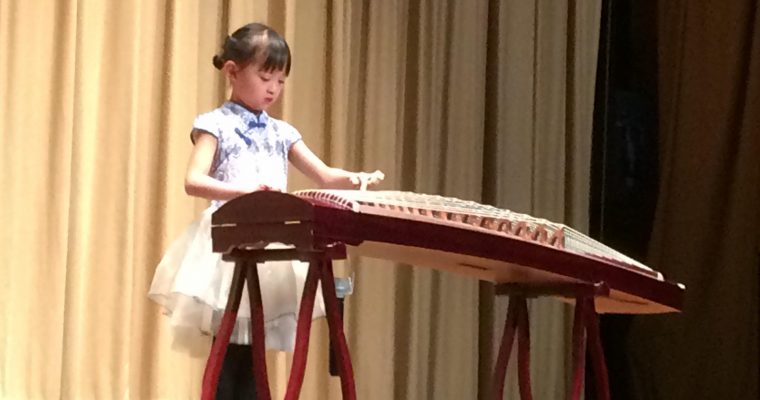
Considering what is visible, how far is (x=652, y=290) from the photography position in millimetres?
1705

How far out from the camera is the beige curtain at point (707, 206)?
3088mm

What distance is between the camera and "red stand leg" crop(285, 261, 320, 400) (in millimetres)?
1355

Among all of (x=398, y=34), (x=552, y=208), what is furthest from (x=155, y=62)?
(x=552, y=208)

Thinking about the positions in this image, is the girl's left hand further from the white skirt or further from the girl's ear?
the girl's ear

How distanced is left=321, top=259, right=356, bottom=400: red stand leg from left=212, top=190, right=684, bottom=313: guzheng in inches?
2.3

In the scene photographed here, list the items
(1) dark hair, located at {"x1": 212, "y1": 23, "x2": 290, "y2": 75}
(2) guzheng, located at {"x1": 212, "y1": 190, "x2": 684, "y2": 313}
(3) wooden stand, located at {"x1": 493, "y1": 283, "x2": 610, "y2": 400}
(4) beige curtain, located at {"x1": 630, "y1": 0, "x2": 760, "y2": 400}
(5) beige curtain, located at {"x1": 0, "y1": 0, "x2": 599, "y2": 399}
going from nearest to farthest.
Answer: (2) guzheng, located at {"x1": 212, "y1": 190, "x2": 684, "y2": 313}, (3) wooden stand, located at {"x1": 493, "y1": 283, "x2": 610, "y2": 400}, (1) dark hair, located at {"x1": 212, "y1": 23, "x2": 290, "y2": 75}, (5) beige curtain, located at {"x1": 0, "y1": 0, "x2": 599, "y2": 399}, (4) beige curtain, located at {"x1": 630, "y1": 0, "x2": 760, "y2": 400}

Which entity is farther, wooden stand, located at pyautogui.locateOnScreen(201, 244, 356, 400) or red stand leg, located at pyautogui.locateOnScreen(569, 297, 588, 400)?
red stand leg, located at pyautogui.locateOnScreen(569, 297, 588, 400)

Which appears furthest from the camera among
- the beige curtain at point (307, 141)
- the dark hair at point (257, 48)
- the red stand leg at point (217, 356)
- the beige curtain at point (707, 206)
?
the beige curtain at point (707, 206)

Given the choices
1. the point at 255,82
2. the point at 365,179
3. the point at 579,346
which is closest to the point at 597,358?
the point at 579,346

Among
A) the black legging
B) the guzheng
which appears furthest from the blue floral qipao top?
the guzheng

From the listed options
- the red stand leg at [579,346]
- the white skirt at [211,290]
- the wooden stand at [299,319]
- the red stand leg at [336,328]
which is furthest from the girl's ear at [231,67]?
the red stand leg at [579,346]

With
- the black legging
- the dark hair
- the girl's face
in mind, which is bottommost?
the black legging

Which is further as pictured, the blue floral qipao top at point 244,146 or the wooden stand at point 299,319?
the blue floral qipao top at point 244,146

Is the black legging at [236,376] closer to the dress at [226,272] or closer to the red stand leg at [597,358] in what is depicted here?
the dress at [226,272]
